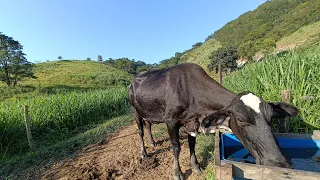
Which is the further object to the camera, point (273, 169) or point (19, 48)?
point (19, 48)

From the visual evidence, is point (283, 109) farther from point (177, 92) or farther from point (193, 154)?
point (193, 154)

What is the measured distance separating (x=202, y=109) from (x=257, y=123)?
96 centimetres

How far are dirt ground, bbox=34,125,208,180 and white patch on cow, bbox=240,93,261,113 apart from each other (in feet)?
6.10

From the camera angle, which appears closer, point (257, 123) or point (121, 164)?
point (257, 123)

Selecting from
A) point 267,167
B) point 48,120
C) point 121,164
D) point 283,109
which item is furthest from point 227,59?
point 267,167

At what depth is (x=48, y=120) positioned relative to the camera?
8.41 metres

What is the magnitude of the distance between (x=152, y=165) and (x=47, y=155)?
3.25 metres

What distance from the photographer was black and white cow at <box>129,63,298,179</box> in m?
2.43

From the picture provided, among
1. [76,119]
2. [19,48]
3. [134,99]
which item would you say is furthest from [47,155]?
[19,48]

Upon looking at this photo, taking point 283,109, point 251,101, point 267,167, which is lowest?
point 267,167

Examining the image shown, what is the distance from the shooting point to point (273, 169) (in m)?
2.01

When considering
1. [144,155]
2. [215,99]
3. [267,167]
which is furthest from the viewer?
[144,155]

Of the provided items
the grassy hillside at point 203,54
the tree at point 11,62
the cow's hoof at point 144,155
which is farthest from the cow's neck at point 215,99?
the grassy hillside at point 203,54

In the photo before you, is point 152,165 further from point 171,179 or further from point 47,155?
point 47,155
